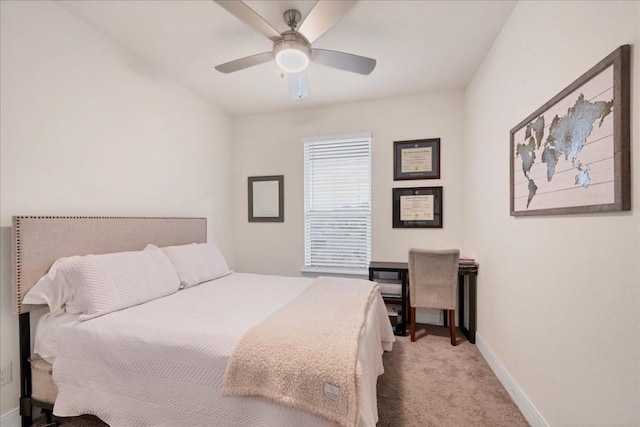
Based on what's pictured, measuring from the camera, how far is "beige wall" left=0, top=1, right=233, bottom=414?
1631 millimetres

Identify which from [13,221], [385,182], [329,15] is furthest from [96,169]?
[385,182]

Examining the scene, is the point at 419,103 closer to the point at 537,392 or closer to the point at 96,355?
the point at 537,392

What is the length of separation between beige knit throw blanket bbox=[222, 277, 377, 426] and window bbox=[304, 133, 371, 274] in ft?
6.77

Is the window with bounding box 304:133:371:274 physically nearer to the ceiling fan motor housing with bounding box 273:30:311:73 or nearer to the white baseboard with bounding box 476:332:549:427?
the white baseboard with bounding box 476:332:549:427

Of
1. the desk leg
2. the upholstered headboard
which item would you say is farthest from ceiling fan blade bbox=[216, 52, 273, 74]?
the desk leg

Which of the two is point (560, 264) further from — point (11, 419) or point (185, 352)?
point (11, 419)

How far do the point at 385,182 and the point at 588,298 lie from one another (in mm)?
2357

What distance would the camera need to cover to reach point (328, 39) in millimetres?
2207

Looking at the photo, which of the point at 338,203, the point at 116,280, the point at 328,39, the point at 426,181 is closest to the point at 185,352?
the point at 116,280

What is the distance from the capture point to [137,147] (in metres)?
2.46

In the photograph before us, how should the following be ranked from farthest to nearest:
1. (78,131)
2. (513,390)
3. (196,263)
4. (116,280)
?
(196,263)
(78,131)
(513,390)
(116,280)

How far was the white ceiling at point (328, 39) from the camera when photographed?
1886 mm

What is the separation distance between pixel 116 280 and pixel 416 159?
3.08m

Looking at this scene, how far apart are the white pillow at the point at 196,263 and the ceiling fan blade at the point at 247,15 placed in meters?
1.87
